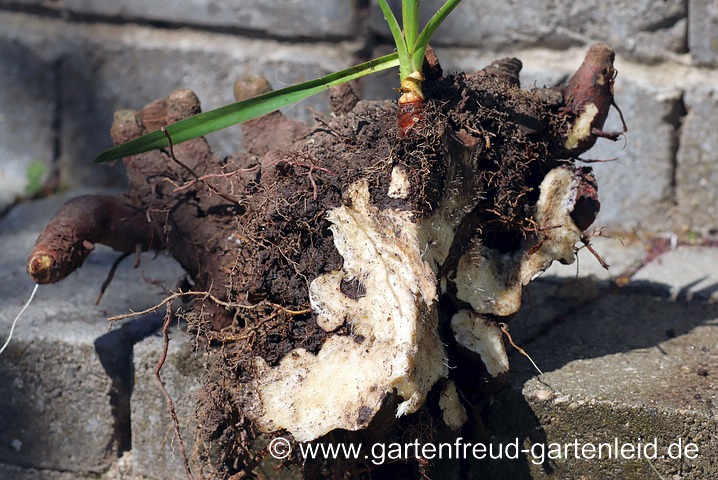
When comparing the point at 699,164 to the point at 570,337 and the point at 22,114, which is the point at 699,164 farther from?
the point at 22,114

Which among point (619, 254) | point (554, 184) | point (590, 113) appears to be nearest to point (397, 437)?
point (554, 184)

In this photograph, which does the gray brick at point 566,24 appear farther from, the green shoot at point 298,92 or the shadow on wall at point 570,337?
the green shoot at point 298,92

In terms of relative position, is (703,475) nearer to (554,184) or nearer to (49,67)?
(554,184)

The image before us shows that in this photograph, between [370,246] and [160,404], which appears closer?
[370,246]

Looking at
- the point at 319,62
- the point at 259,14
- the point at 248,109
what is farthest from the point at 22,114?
the point at 248,109

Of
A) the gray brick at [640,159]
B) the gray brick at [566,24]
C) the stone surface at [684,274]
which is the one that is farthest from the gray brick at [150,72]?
the stone surface at [684,274]

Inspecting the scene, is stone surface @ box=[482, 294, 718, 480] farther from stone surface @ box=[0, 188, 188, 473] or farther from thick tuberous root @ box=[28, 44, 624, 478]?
stone surface @ box=[0, 188, 188, 473]

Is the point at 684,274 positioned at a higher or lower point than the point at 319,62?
lower
